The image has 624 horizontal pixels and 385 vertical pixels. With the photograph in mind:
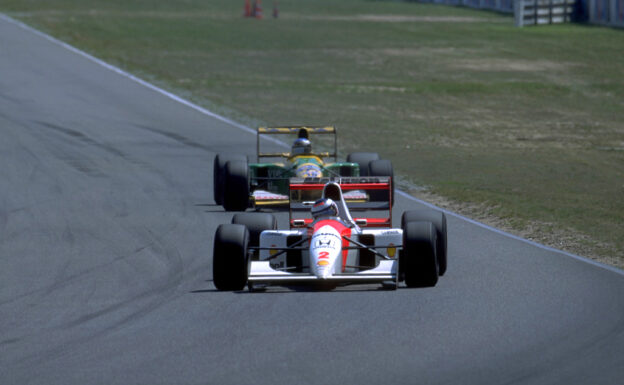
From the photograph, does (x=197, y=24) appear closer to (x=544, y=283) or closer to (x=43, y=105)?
(x=43, y=105)

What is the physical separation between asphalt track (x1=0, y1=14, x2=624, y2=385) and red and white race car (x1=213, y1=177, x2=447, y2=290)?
0.23 m

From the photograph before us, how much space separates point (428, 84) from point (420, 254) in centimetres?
2859

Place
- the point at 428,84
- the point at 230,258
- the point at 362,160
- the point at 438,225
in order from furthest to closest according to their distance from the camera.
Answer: the point at 428,84 < the point at 362,160 < the point at 438,225 < the point at 230,258

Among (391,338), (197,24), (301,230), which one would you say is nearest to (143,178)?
(301,230)

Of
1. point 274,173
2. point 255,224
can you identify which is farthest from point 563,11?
point 255,224

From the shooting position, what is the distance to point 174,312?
12.7m

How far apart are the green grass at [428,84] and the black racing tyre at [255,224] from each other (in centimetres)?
448

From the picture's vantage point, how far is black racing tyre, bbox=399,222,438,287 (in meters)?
13.2

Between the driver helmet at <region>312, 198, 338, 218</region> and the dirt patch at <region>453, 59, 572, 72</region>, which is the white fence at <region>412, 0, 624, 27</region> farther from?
the driver helmet at <region>312, 198, 338, 218</region>

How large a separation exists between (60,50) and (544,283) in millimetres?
36523

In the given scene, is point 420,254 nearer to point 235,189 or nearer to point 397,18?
point 235,189

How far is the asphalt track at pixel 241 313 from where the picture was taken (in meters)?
10.4

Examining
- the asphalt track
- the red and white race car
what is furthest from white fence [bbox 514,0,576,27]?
the red and white race car

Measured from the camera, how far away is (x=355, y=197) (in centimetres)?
1961
